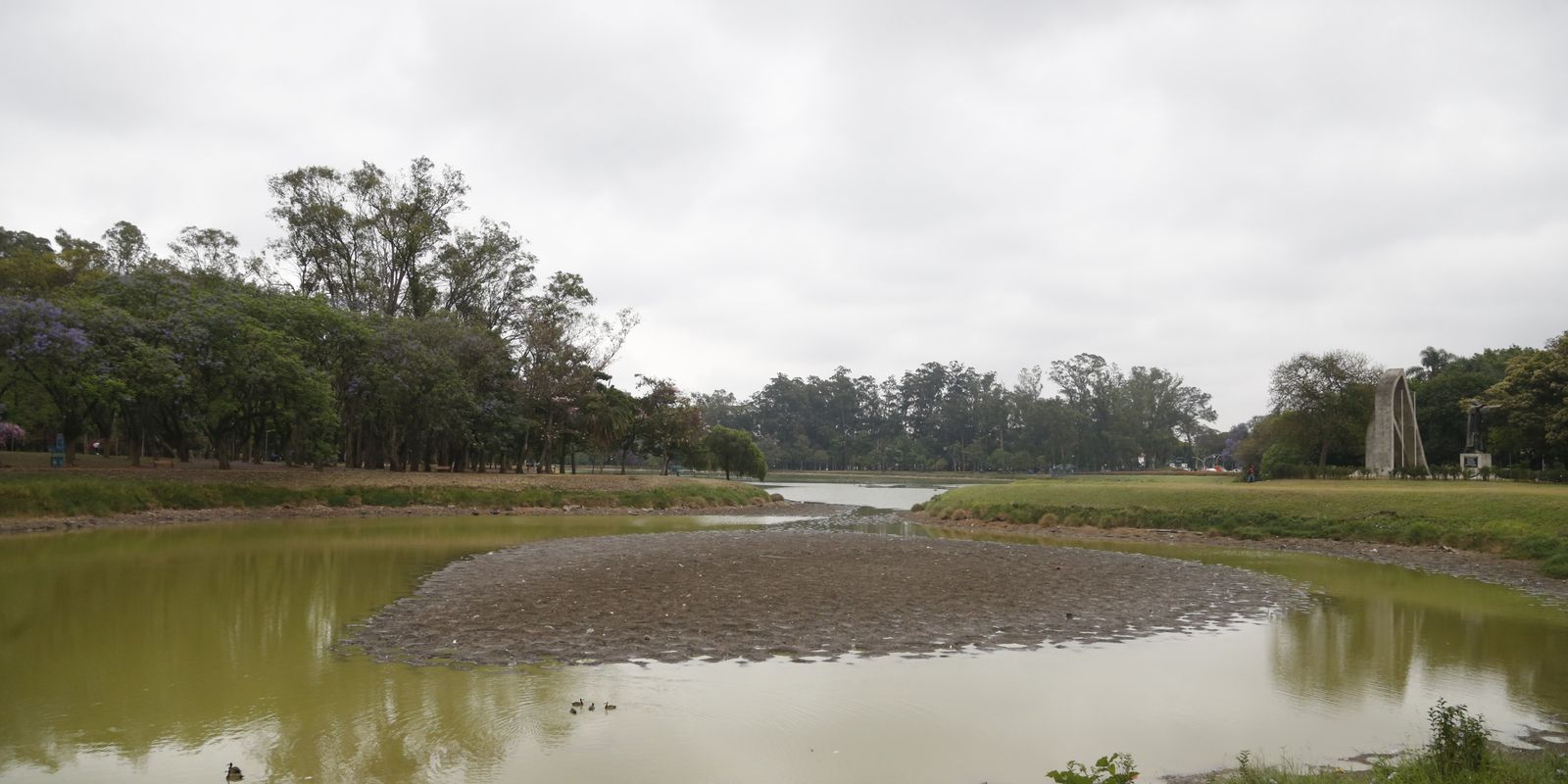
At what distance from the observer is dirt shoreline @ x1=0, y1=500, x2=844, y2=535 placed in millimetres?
31359

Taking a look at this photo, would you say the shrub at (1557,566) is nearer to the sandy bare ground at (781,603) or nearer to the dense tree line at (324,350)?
the sandy bare ground at (781,603)

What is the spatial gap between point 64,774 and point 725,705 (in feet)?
20.2

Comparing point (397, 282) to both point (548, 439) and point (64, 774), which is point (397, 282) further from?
point (64, 774)

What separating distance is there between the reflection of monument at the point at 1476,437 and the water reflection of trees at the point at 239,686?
53213 mm

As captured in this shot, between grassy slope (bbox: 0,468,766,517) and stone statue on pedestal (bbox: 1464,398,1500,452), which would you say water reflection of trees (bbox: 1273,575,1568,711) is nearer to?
grassy slope (bbox: 0,468,766,517)

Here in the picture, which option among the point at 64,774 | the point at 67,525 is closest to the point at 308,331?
the point at 67,525

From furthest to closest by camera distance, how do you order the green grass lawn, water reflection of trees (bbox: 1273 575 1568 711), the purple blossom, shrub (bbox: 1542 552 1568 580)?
1. the purple blossom
2. the green grass lawn
3. shrub (bbox: 1542 552 1568 580)
4. water reflection of trees (bbox: 1273 575 1568 711)

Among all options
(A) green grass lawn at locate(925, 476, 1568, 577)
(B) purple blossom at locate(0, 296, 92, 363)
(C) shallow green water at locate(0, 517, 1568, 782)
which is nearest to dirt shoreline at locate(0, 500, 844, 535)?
(B) purple blossom at locate(0, 296, 92, 363)

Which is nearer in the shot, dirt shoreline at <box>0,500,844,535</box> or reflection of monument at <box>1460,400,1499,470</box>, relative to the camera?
dirt shoreline at <box>0,500,844,535</box>

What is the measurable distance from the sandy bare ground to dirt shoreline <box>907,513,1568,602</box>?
18.9 ft

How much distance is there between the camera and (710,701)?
10.4 m

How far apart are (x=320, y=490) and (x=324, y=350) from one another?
884cm

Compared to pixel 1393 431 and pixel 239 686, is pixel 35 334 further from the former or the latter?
pixel 1393 431

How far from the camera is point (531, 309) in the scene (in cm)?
6481
